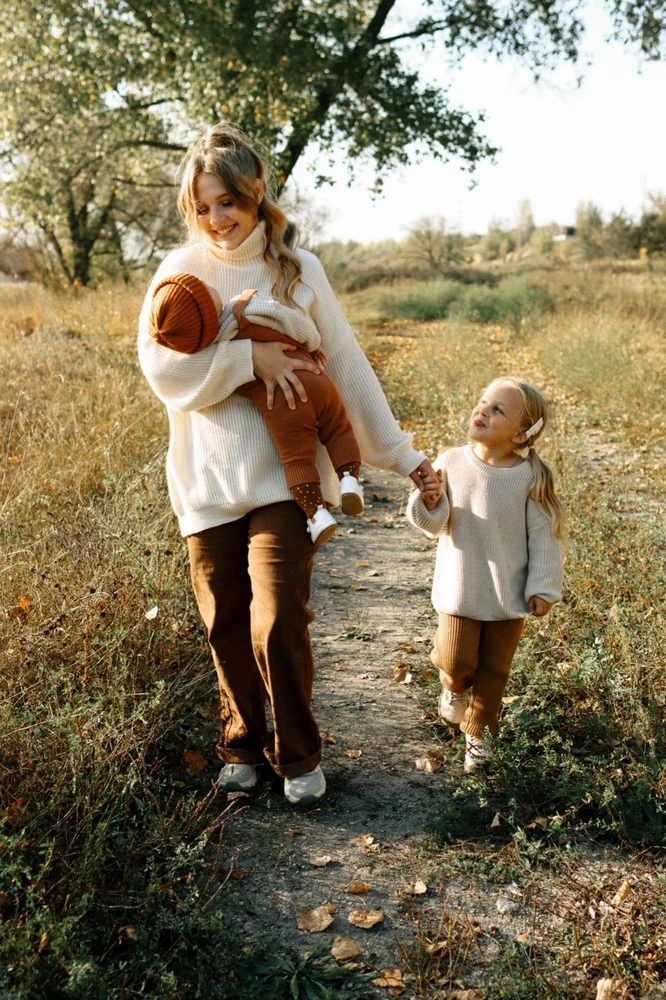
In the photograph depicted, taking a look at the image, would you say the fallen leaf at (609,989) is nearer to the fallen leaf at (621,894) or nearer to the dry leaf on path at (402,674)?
the fallen leaf at (621,894)

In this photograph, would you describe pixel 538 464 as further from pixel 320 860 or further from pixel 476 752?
pixel 320 860

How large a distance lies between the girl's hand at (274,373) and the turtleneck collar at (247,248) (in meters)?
0.34

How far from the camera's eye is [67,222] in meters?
20.3

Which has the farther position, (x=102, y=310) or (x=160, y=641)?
(x=102, y=310)

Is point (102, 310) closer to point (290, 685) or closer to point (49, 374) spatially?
point (49, 374)

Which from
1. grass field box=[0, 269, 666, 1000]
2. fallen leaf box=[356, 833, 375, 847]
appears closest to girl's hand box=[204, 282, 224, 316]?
grass field box=[0, 269, 666, 1000]

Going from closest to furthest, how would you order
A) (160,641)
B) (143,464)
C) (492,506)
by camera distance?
(492,506) → (160,641) → (143,464)

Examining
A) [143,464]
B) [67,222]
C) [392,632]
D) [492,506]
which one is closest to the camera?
[492,506]

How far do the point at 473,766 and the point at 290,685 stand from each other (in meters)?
0.83

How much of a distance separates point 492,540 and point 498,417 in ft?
1.41

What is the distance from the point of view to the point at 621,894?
8.37ft

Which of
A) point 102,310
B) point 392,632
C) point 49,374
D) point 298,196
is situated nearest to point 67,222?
point 298,196

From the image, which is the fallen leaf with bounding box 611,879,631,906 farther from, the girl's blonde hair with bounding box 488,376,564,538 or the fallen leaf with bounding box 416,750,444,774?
the girl's blonde hair with bounding box 488,376,564,538

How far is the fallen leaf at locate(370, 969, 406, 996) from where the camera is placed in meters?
2.31
